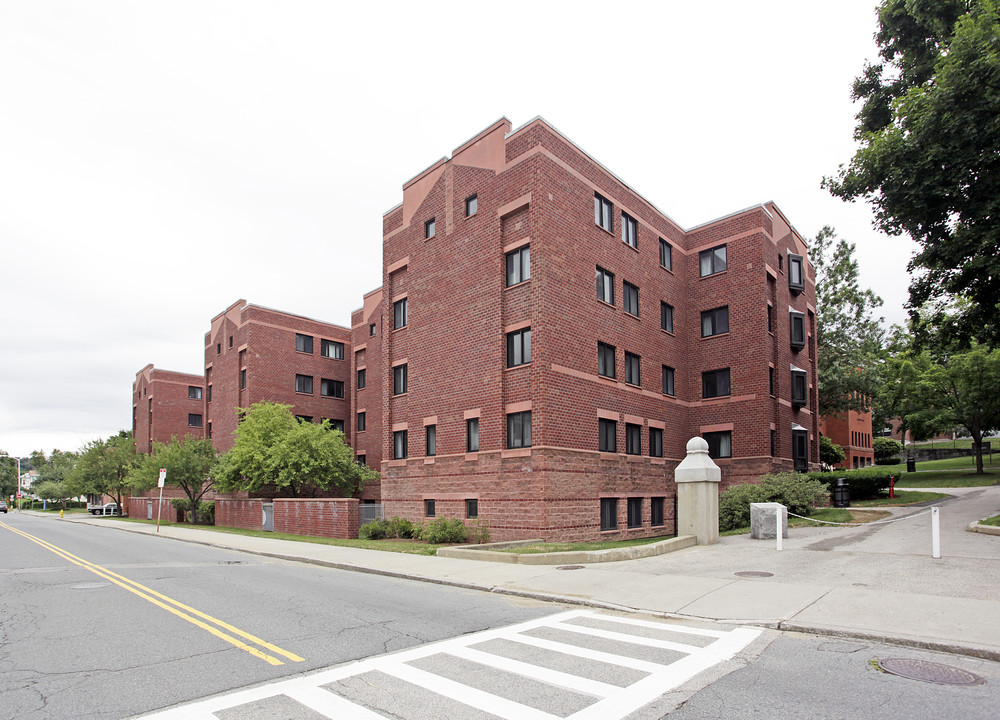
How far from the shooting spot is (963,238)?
659 inches

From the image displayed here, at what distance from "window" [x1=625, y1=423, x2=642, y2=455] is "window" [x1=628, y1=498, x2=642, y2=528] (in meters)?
1.94

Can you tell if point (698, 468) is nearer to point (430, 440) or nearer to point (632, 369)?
point (632, 369)

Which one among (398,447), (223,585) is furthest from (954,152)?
(398,447)

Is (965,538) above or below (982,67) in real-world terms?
below

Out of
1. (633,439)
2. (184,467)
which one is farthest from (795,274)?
(184,467)

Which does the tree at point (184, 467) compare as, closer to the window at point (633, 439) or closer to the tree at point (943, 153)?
the window at point (633, 439)

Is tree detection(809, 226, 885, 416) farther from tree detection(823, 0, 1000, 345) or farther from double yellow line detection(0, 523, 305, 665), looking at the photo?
double yellow line detection(0, 523, 305, 665)

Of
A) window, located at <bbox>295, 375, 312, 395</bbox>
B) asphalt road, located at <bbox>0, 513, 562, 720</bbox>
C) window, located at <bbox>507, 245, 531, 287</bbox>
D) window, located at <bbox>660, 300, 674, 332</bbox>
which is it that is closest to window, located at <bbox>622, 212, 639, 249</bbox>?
window, located at <bbox>660, 300, 674, 332</bbox>

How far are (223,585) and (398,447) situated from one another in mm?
15169

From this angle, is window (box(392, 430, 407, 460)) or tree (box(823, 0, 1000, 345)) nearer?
tree (box(823, 0, 1000, 345))

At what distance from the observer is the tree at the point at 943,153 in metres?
15.6

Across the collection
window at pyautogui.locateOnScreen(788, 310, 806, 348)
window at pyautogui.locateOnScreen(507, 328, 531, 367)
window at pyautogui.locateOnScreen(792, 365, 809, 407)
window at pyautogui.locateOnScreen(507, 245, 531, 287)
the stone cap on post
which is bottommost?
the stone cap on post

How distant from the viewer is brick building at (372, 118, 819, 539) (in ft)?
74.0

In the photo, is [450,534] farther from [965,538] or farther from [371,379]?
[371,379]
